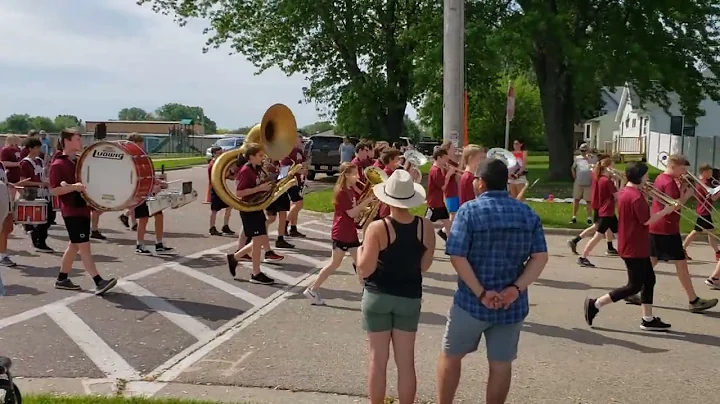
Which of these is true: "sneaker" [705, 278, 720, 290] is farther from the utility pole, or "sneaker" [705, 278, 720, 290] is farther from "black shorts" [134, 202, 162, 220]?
"black shorts" [134, 202, 162, 220]

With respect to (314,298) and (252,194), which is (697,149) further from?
(314,298)

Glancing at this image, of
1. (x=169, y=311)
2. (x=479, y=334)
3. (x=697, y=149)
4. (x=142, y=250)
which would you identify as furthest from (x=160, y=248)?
(x=697, y=149)

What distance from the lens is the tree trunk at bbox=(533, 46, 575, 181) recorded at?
85.7 feet

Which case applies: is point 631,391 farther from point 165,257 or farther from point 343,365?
point 165,257

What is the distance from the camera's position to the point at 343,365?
6242 millimetres

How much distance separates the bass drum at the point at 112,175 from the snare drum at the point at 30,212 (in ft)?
7.26

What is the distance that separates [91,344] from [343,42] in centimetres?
2804

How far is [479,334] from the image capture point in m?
4.74

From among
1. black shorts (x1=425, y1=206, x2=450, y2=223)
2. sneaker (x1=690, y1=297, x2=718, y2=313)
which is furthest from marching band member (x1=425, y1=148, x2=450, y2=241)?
sneaker (x1=690, y1=297, x2=718, y2=313)

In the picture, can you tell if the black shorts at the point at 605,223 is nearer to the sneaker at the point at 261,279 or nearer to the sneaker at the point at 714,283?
the sneaker at the point at 714,283

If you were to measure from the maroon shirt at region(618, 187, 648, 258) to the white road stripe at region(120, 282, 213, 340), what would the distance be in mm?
4055

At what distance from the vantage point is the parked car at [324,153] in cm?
3056

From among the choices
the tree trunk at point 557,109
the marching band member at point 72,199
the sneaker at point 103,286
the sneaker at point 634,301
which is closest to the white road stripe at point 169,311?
the sneaker at point 103,286

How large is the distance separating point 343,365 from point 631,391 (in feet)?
7.22
